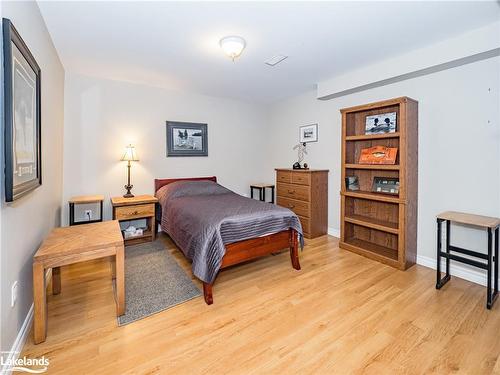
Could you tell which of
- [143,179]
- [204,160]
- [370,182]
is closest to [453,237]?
[370,182]

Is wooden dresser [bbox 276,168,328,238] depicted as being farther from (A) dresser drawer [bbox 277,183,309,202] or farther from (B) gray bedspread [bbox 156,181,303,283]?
(B) gray bedspread [bbox 156,181,303,283]

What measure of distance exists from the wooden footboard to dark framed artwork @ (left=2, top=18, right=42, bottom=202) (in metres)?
1.50

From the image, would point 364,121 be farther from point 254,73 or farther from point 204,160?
point 204,160

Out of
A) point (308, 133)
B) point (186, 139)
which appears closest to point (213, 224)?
point (186, 139)

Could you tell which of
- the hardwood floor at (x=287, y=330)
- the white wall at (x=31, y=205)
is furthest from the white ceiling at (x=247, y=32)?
the hardwood floor at (x=287, y=330)

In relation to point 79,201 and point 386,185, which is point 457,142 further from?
point 79,201

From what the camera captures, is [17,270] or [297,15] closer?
[17,270]

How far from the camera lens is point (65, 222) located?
3.44 metres

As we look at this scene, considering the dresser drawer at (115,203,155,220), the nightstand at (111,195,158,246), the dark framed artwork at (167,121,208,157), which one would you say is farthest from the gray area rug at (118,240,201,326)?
the dark framed artwork at (167,121,208,157)

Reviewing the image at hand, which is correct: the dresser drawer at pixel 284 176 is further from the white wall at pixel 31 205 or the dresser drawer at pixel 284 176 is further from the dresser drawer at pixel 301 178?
the white wall at pixel 31 205

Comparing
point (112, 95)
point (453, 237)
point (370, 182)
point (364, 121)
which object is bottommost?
point (453, 237)

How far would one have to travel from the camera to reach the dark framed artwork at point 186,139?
13.8 feet

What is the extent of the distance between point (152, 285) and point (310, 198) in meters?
2.44

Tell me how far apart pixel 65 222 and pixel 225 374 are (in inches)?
126
